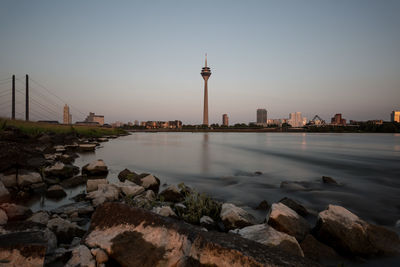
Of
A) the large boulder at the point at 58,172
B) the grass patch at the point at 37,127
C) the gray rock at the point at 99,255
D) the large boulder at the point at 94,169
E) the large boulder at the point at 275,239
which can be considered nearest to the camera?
the gray rock at the point at 99,255

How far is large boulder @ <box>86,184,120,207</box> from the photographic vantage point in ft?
19.2

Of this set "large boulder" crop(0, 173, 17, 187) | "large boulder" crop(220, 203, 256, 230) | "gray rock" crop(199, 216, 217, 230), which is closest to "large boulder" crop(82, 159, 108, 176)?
"large boulder" crop(0, 173, 17, 187)

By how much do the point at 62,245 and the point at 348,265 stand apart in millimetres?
4619

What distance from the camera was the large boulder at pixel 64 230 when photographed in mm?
3773

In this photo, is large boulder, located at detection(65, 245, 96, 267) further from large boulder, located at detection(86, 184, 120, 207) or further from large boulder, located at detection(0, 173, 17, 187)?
large boulder, located at detection(0, 173, 17, 187)

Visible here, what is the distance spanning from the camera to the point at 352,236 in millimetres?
3818

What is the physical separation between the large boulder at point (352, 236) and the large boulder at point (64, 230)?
4.43 meters

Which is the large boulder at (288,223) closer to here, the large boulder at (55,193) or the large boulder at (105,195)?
the large boulder at (105,195)

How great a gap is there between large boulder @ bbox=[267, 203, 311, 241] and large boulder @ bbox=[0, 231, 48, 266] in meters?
3.59

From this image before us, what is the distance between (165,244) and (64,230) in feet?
7.54

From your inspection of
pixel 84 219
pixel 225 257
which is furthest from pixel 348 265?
pixel 84 219

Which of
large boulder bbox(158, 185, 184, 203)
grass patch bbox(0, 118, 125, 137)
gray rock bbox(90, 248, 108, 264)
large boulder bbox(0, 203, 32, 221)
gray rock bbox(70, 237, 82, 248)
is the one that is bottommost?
large boulder bbox(158, 185, 184, 203)

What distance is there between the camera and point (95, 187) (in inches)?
282

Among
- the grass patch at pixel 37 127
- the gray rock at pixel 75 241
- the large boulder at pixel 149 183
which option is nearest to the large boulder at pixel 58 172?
the large boulder at pixel 149 183
